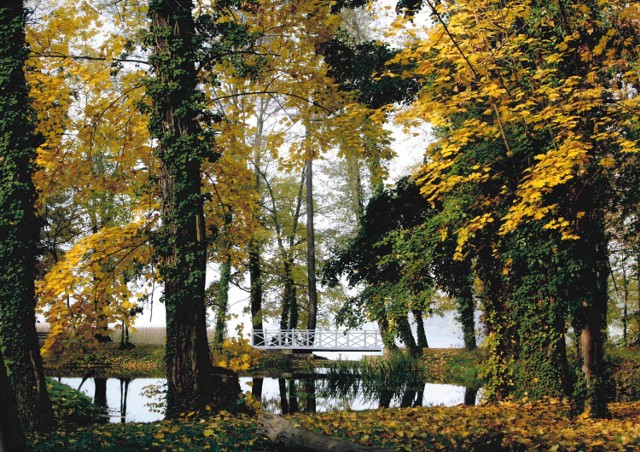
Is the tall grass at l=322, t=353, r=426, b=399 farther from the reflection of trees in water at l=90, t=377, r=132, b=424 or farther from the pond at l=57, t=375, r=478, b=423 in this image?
the reflection of trees in water at l=90, t=377, r=132, b=424

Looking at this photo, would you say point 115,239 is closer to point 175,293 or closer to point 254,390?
point 175,293

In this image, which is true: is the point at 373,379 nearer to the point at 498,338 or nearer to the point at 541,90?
the point at 498,338

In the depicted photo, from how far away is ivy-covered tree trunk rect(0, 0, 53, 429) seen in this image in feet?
Answer: 26.6

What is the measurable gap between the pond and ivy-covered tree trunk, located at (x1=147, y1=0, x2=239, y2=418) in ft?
18.8

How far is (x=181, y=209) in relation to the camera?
26.0ft

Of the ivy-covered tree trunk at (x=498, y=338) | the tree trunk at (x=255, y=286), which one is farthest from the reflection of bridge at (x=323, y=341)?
the ivy-covered tree trunk at (x=498, y=338)

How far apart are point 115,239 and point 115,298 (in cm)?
95

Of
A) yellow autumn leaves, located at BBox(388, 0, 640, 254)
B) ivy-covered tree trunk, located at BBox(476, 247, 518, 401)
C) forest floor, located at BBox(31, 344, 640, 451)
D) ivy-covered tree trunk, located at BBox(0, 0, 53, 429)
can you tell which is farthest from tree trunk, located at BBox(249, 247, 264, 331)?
ivy-covered tree trunk, located at BBox(0, 0, 53, 429)

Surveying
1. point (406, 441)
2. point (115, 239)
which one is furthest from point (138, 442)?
point (115, 239)

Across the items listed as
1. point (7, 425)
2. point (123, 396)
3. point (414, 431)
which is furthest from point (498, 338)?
point (123, 396)

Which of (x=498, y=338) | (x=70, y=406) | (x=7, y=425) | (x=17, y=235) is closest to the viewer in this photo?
(x=7, y=425)

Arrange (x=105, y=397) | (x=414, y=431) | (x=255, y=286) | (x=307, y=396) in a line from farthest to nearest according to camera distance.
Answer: (x=255, y=286), (x=105, y=397), (x=307, y=396), (x=414, y=431)

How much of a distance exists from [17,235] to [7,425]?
186 inches

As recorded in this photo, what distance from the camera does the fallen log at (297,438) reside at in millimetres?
5367
